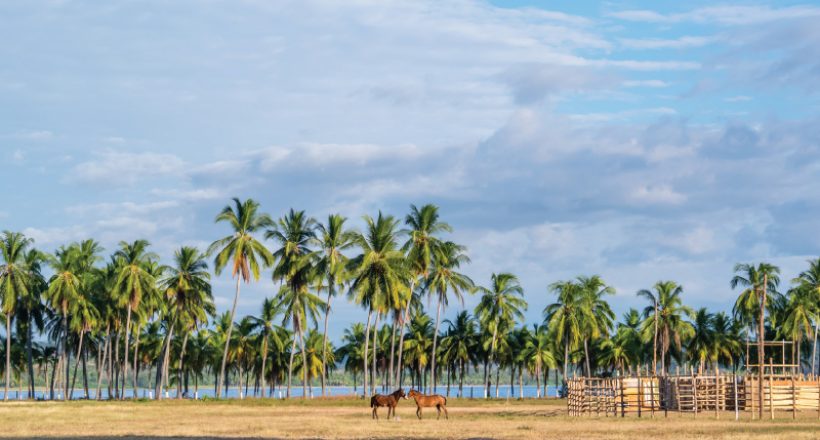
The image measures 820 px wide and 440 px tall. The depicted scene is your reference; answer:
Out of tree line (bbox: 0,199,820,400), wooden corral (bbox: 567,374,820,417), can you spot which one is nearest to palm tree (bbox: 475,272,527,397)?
tree line (bbox: 0,199,820,400)

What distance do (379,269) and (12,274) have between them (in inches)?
1341

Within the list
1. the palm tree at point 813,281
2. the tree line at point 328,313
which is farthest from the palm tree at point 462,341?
the palm tree at point 813,281

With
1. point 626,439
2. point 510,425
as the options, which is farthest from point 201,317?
point 626,439

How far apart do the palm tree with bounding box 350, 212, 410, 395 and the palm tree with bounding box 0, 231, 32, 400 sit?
3084cm

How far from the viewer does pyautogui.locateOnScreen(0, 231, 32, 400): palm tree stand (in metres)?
91.9

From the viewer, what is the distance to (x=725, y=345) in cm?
11444

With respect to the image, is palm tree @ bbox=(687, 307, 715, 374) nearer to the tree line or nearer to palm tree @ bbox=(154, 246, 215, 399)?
the tree line

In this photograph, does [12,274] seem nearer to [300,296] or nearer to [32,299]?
[32,299]

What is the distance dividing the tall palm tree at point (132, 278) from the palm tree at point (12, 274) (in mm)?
8279

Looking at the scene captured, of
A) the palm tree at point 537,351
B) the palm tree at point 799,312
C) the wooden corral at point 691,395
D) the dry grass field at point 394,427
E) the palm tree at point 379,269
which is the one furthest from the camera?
the palm tree at point 537,351

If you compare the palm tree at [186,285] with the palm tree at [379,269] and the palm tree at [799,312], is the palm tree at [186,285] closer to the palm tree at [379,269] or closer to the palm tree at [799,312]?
the palm tree at [379,269]

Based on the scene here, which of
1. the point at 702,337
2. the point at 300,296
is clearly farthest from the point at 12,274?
the point at 702,337

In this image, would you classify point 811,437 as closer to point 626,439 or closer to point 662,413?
point 626,439

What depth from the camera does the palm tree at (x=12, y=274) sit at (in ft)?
301
